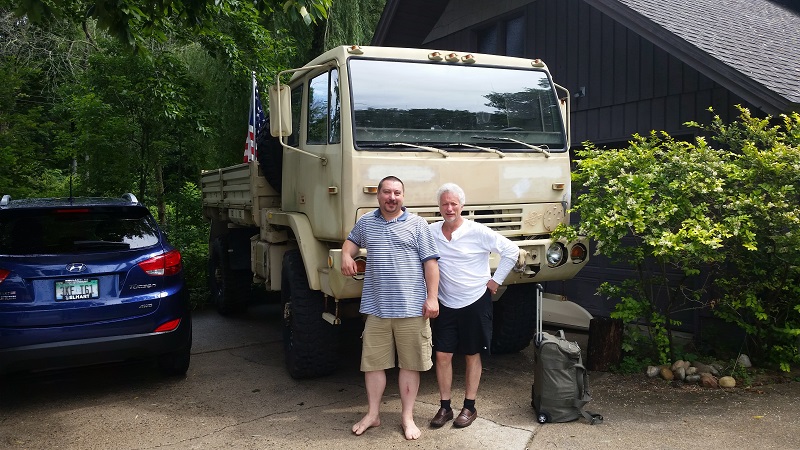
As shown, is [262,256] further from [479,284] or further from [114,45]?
[114,45]

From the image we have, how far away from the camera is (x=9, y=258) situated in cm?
486

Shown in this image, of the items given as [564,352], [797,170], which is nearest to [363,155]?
[564,352]

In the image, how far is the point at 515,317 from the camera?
623cm

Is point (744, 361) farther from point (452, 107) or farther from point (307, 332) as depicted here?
point (307, 332)

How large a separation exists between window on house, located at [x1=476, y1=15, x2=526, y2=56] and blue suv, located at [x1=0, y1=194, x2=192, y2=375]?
6.54 metres

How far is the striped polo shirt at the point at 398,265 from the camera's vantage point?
4.37 meters

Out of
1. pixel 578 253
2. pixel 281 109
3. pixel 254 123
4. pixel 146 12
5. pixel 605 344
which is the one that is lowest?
pixel 605 344

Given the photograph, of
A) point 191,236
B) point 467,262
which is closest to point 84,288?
point 467,262

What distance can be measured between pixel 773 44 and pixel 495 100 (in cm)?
460

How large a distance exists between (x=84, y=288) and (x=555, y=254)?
11.7 ft

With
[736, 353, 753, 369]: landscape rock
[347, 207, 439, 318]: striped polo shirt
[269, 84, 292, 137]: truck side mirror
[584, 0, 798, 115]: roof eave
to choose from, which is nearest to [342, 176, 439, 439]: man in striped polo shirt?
[347, 207, 439, 318]: striped polo shirt

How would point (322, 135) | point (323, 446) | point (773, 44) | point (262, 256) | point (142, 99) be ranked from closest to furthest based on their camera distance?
point (323, 446)
point (322, 135)
point (262, 256)
point (773, 44)
point (142, 99)

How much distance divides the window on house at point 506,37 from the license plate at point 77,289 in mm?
7111

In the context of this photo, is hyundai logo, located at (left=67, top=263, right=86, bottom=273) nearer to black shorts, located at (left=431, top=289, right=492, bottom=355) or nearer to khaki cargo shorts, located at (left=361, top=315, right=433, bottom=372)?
khaki cargo shorts, located at (left=361, top=315, right=433, bottom=372)
